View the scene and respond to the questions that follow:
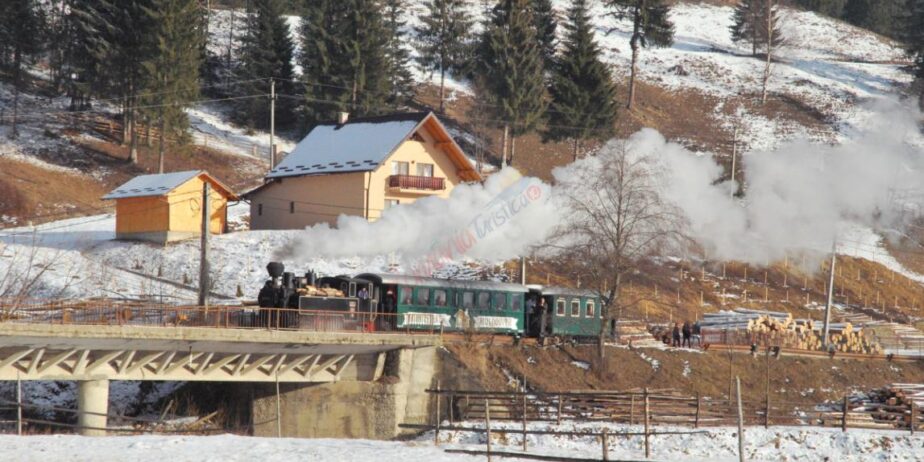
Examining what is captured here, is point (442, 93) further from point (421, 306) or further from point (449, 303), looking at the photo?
point (421, 306)

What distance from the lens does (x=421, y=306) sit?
48156 millimetres

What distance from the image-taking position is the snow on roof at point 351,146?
6838cm

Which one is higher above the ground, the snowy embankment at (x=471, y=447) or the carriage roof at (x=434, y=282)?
the carriage roof at (x=434, y=282)

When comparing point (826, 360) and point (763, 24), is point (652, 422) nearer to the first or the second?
point (826, 360)

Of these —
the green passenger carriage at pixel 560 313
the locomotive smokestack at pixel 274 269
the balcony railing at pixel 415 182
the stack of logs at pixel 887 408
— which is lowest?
the stack of logs at pixel 887 408

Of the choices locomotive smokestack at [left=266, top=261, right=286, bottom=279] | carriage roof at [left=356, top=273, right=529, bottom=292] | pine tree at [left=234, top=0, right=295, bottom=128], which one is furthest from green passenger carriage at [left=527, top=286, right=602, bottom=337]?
pine tree at [left=234, top=0, right=295, bottom=128]

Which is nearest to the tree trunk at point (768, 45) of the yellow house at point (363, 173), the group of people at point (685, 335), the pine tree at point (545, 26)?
the pine tree at point (545, 26)

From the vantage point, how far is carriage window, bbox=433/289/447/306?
160ft

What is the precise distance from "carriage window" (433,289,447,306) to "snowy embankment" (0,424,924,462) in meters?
10.4

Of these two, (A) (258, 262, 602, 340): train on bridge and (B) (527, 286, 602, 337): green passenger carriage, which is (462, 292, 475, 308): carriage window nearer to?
(A) (258, 262, 602, 340): train on bridge

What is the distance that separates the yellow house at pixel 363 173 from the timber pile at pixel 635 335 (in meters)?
18.8

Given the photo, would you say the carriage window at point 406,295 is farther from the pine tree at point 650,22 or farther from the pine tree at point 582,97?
the pine tree at point 650,22

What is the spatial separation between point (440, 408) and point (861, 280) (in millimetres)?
43746

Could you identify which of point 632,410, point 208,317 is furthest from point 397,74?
point 632,410
